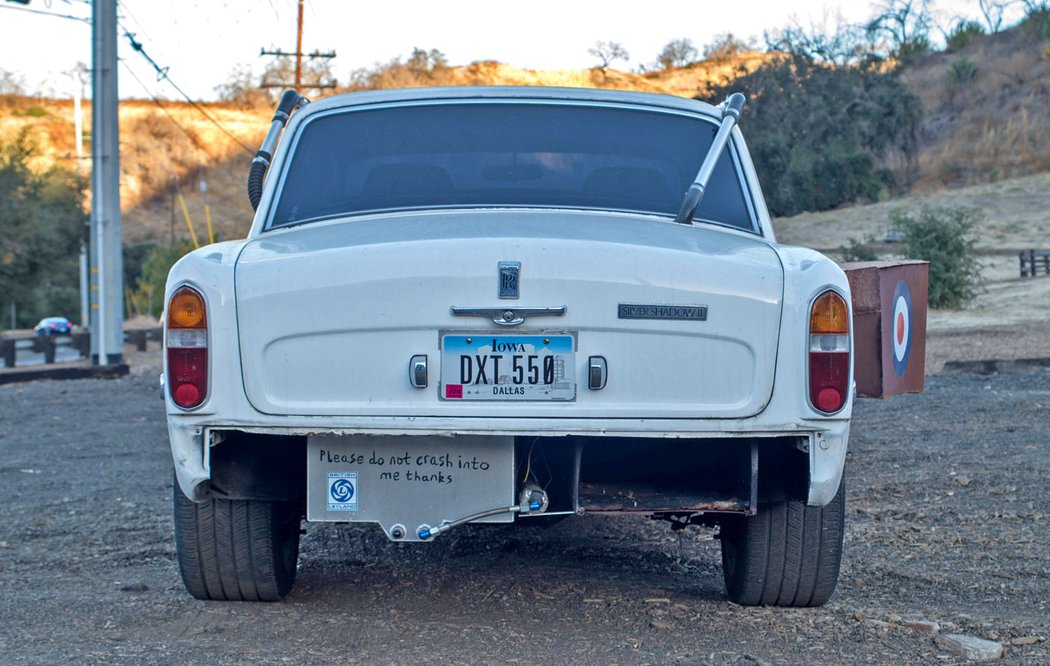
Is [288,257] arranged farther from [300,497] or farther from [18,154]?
[18,154]

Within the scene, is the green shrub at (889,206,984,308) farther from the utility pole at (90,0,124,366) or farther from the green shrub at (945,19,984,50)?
the green shrub at (945,19,984,50)

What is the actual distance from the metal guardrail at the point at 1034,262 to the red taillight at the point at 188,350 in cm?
3138

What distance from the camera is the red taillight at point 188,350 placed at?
3740 mm

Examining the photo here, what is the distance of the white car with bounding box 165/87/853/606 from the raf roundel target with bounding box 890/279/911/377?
1239 mm

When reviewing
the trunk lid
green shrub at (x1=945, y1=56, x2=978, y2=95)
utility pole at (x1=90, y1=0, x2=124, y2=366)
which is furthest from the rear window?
green shrub at (x1=945, y1=56, x2=978, y2=95)

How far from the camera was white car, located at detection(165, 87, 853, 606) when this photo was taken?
3670mm

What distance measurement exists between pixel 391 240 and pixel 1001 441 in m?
5.80

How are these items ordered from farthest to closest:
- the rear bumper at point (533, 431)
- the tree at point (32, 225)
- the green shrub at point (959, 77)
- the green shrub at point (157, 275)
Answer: the green shrub at point (959, 77), the green shrub at point (157, 275), the tree at point (32, 225), the rear bumper at point (533, 431)

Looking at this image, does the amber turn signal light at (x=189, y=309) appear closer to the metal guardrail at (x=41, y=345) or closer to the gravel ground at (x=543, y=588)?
the gravel ground at (x=543, y=588)

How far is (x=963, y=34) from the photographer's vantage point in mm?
89688

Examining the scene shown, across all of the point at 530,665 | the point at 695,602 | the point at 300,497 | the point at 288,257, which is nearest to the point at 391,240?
the point at 288,257

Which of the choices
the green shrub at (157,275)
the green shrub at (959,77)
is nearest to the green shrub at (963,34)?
the green shrub at (959,77)

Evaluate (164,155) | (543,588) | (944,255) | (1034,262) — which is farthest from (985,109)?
(543,588)

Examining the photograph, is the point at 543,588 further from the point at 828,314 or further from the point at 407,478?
the point at 828,314
